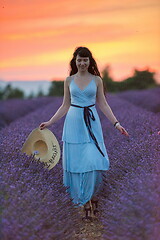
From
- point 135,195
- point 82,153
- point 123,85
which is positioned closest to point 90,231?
point 82,153

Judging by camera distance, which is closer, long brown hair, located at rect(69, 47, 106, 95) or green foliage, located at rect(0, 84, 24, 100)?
long brown hair, located at rect(69, 47, 106, 95)

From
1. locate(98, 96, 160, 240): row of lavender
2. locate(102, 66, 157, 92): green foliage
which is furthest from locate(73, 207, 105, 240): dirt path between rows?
locate(102, 66, 157, 92): green foliage

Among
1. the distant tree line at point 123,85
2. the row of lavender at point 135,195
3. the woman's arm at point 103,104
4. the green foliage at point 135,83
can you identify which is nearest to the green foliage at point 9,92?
the distant tree line at point 123,85

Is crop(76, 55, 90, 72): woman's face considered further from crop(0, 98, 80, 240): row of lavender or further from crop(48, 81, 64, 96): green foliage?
crop(48, 81, 64, 96): green foliage

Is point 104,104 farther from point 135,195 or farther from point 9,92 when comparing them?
point 9,92

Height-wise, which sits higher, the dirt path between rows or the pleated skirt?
the pleated skirt

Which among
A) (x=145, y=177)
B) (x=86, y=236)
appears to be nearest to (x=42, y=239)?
(x=145, y=177)

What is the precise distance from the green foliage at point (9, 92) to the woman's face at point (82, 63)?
758 inches

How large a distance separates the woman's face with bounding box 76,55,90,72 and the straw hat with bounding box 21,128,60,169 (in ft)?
2.27

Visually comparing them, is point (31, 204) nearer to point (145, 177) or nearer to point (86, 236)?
point (145, 177)

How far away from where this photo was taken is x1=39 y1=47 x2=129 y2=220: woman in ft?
12.5

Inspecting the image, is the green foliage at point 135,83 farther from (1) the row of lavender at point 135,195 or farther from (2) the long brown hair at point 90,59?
(1) the row of lavender at point 135,195

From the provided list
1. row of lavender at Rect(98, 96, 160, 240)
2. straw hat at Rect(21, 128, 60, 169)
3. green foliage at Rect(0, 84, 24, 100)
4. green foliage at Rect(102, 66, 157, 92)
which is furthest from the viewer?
green foliage at Rect(102, 66, 157, 92)

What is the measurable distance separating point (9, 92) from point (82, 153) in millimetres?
22546
